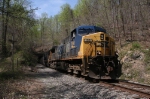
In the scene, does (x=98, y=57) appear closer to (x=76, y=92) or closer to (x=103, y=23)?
(x=76, y=92)

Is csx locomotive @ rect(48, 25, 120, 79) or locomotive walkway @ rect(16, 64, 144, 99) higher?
csx locomotive @ rect(48, 25, 120, 79)

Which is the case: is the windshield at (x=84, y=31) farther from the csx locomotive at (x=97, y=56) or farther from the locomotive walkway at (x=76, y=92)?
the locomotive walkway at (x=76, y=92)

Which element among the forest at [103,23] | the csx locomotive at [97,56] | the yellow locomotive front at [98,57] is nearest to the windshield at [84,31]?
the csx locomotive at [97,56]

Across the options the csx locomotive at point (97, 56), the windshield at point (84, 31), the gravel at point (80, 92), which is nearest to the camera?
the gravel at point (80, 92)

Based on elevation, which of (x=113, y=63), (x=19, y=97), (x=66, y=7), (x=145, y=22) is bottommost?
(x=19, y=97)

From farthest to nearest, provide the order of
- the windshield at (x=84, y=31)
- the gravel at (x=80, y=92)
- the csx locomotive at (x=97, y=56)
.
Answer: the windshield at (x=84, y=31) < the csx locomotive at (x=97, y=56) < the gravel at (x=80, y=92)

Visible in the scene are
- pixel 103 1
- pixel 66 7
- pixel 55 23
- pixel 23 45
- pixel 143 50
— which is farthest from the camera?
pixel 55 23

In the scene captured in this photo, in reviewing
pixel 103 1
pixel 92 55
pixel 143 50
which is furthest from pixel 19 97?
pixel 103 1

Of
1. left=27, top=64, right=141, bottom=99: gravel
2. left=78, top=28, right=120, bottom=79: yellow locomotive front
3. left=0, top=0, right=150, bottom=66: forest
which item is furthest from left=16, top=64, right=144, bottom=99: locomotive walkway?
left=0, top=0, right=150, bottom=66: forest

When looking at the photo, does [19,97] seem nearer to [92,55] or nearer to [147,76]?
[92,55]

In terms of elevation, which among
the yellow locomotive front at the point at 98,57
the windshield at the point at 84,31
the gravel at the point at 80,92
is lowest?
the gravel at the point at 80,92

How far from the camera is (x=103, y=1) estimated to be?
115 ft

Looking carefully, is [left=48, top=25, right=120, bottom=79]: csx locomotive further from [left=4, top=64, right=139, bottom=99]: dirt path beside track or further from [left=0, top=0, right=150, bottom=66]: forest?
[left=0, top=0, right=150, bottom=66]: forest

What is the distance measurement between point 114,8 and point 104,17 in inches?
103
